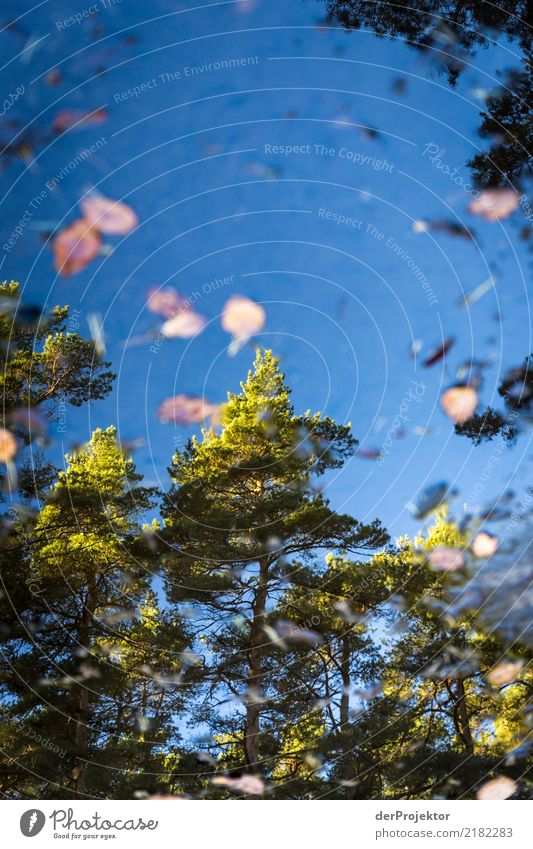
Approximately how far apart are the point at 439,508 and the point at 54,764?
7793 mm

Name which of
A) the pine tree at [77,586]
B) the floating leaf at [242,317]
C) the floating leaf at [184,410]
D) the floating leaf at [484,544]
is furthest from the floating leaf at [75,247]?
the floating leaf at [484,544]

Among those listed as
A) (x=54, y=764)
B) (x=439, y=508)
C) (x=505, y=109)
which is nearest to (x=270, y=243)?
(x=505, y=109)

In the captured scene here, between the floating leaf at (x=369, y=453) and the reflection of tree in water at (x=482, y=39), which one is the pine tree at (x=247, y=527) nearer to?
the floating leaf at (x=369, y=453)

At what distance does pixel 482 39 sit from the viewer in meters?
8.45

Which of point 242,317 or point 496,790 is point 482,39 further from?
point 496,790

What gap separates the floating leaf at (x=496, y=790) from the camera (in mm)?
9188

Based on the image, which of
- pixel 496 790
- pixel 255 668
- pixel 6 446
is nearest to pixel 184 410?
pixel 6 446

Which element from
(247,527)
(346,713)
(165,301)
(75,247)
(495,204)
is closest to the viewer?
(495,204)

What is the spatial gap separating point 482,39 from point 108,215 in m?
5.93

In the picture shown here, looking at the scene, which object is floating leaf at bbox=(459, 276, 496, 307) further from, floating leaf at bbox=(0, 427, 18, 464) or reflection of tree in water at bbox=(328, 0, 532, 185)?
floating leaf at bbox=(0, 427, 18, 464)

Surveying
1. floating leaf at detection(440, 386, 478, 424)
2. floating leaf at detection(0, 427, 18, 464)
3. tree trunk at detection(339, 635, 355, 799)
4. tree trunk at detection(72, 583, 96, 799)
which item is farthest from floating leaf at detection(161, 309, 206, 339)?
tree trunk at detection(339, 635, 355, 799)

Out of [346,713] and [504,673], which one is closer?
[504,673]

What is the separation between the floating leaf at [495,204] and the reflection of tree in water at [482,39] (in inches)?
6.5
